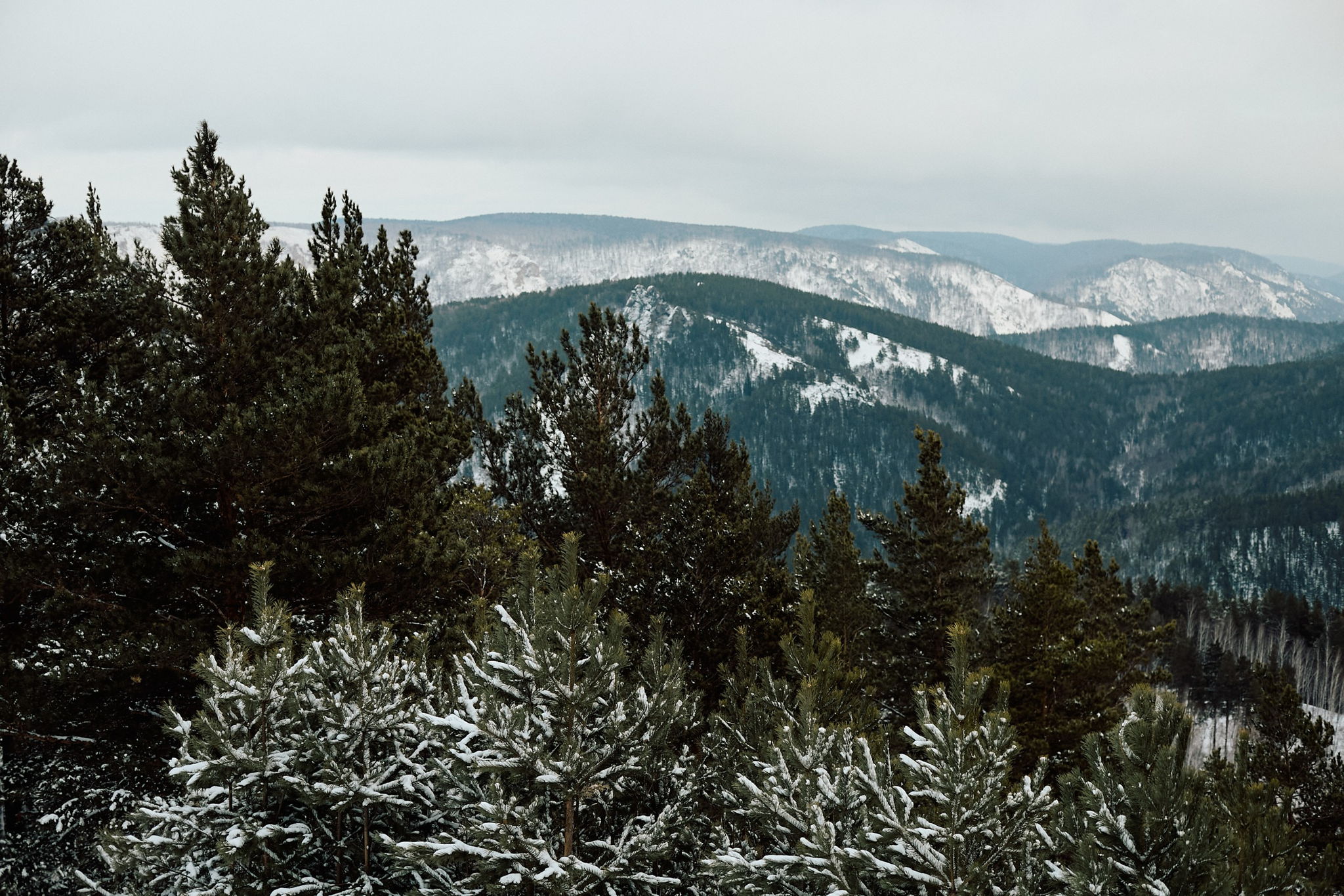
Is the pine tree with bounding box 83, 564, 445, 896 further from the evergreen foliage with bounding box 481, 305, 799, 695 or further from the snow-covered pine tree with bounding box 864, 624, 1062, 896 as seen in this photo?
the evergreen foliage with bounding box 481, 305, 799, 695

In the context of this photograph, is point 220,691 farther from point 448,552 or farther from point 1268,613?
point 1268,613

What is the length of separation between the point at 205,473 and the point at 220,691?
5373mm

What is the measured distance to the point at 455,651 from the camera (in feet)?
43.2

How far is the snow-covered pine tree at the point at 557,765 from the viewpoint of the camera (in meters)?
5.66

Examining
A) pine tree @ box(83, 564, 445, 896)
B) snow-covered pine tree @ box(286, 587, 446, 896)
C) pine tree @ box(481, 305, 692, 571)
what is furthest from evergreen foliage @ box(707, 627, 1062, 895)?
pine tree @ box(481, 305, 692, 571)

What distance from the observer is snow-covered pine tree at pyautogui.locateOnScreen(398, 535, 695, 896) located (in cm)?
566

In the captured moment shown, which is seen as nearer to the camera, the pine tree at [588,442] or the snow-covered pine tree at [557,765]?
the snow-covered pine tree at [557,765]

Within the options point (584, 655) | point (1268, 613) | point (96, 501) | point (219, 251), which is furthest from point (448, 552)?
point (1268, 613)

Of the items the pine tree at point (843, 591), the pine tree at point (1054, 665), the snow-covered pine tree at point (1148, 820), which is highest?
the snow-covered pine tree at point (1148, 820)

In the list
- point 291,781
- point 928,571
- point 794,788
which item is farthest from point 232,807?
point 928,571

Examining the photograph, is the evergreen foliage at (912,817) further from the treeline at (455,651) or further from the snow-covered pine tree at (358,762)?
the snow-covered pine tree at (358,762)

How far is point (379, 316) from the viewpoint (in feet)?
55.2

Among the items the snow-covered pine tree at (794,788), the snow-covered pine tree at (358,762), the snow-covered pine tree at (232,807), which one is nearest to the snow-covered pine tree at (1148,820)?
the snow-covered pine tree at (794,788)

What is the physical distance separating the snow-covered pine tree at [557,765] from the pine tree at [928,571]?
18223 millimetres
